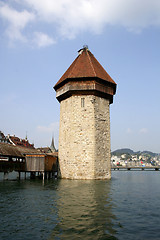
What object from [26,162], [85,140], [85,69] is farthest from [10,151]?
[85,69]

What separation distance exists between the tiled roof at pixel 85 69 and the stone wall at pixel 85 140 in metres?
2.22

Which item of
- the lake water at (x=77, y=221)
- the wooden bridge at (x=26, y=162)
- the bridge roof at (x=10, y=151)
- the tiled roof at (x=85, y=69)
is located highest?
the tiled roof at (x=85, y=69)

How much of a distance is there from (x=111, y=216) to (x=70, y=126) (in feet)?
44.5

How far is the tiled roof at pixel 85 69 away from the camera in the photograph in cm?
2016

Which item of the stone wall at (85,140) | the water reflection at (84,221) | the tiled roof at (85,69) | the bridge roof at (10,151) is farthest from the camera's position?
the tiled roof at (85,69)

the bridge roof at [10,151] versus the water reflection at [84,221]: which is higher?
the bridge roof at [10,151]

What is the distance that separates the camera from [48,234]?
4.61 metres

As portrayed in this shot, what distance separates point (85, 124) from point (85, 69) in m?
6.08

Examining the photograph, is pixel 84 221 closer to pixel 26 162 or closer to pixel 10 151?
pixel 10 151

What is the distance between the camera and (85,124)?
62.6ft

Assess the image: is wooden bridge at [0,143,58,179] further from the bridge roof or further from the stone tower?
the stone tower

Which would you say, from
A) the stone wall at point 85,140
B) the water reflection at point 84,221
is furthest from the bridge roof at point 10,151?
the water reflection at point 84,221

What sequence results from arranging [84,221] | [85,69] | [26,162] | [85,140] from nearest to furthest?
1. [84,221]
2. [85,140]
3. [26,162]
4. [85,69]

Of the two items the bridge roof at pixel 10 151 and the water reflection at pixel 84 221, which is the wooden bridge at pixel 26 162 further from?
the water reflection at pixel 84 221
